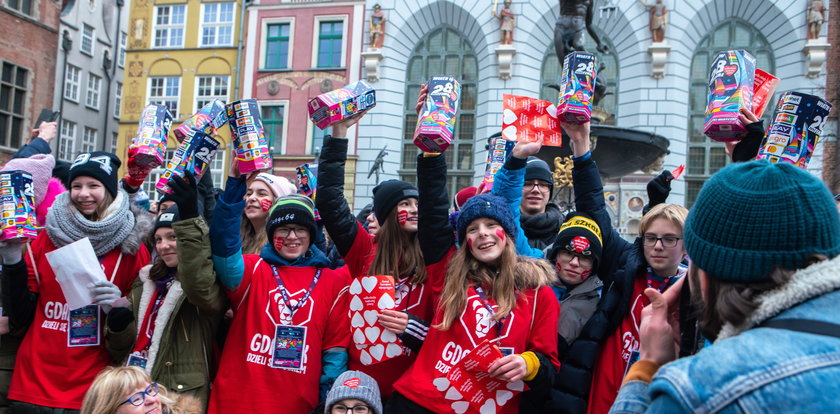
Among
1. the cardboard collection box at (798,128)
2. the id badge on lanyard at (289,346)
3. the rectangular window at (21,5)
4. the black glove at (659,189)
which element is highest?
the rectangular window at (21,5)

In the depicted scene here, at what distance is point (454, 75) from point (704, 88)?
8804mm

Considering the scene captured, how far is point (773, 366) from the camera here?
1322mm

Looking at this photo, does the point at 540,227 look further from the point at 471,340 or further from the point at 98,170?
the point at 98,170

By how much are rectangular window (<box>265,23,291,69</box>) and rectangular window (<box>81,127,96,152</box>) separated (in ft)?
37.2

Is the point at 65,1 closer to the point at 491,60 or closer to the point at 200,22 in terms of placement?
the point at 200,22

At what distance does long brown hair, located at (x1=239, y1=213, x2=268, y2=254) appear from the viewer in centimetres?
465

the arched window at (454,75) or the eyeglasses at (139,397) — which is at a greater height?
the arched window at (454,75)

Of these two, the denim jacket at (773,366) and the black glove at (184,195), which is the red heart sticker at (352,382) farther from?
the denim jacket at (773,366)

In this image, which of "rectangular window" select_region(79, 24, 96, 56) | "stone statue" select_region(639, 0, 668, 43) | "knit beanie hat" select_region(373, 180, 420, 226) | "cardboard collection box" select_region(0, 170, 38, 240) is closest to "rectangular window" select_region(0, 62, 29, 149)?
"rectangular window" select_region(79, 24, 96, 56)

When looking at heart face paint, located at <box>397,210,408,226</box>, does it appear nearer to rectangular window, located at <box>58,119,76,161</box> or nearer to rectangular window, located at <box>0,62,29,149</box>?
rectangular window, located at <box>0,62,29,149</box>

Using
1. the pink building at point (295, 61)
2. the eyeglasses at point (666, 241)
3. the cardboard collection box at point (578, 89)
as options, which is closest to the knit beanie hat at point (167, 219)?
the cardboard collection box at point (578, 89)

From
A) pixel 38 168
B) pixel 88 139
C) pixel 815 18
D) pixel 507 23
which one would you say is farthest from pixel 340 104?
pixel 88 139

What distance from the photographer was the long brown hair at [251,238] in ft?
15.3

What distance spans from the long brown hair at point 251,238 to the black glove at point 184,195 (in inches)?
41.9
